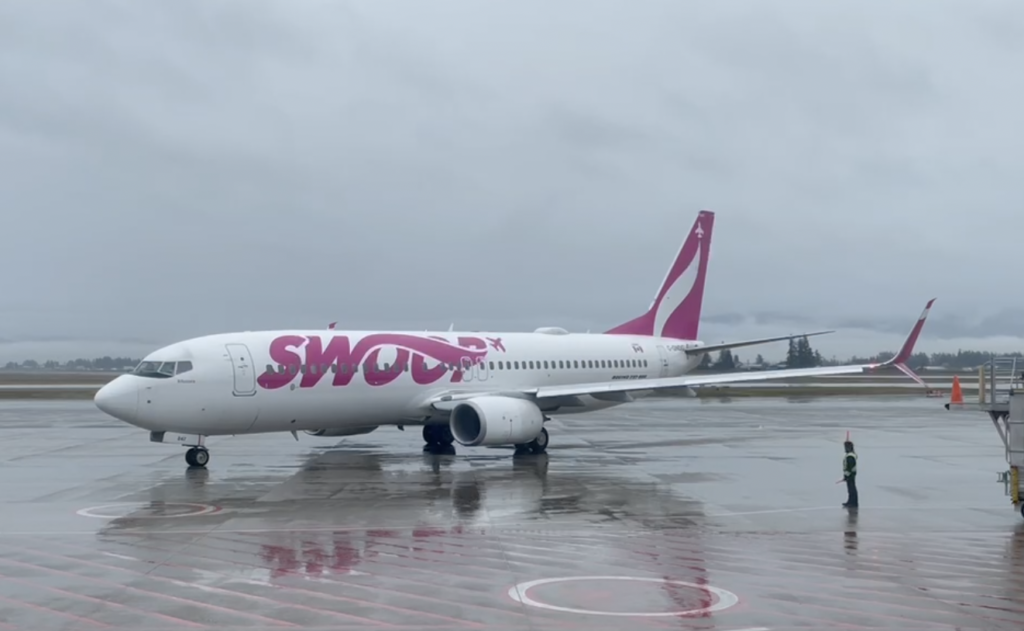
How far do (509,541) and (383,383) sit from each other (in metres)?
14.5

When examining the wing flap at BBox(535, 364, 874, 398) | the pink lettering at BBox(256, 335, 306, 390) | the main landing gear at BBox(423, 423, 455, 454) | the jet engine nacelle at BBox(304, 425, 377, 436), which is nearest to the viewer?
the pink lettering at BBox(256, 335, 306, 390)

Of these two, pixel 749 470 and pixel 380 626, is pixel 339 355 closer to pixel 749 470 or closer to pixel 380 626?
pixel 749 470

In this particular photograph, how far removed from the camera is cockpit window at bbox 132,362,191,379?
26114mm

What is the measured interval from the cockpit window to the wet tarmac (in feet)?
8.19

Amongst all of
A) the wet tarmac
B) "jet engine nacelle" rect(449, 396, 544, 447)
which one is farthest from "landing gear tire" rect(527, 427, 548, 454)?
"jet engine nacelle" rect(449, 396, 544, 447)

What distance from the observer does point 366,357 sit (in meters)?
29.7

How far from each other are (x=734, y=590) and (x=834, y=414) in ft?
132

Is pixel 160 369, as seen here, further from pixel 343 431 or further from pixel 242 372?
pixel 343 431

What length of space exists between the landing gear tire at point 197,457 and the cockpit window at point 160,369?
2202 mm

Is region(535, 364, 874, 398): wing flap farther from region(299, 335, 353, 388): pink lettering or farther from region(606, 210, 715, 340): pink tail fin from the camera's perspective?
region(606, 210, 715, 340): pink tail fin

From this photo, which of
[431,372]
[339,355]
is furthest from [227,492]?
[431,372]

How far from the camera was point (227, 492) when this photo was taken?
22.0 metres

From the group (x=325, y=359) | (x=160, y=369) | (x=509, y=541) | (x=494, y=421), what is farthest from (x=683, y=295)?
(x=509, y=541)

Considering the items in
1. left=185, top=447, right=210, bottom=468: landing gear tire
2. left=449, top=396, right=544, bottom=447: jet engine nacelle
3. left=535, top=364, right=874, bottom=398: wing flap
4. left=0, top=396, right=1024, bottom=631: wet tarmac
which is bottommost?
left=0, top=396, right=1024, bottom=631: wet tarmac
